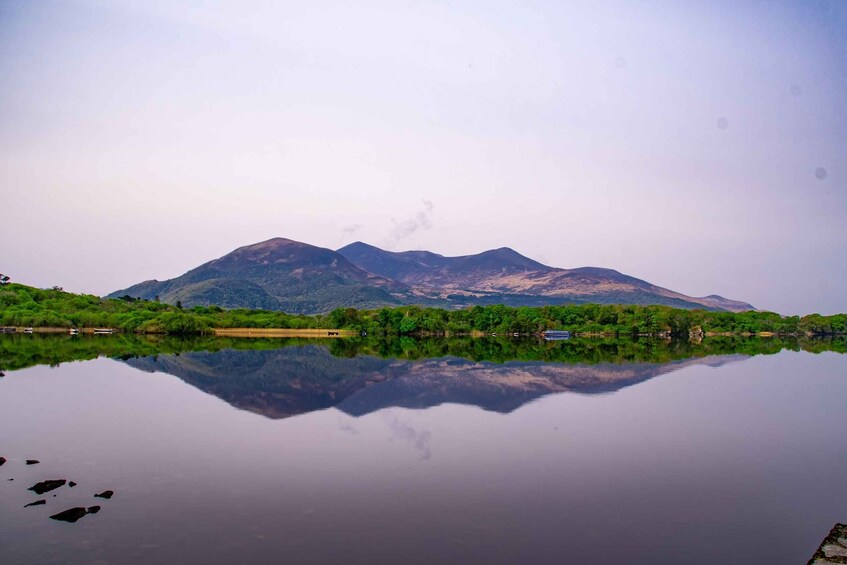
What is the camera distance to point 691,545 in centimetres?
1418

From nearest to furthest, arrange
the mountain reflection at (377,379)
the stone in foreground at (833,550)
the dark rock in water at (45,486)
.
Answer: the stone in foreground at (833,550), the dark rock in water at (45,486), the mountain reflection at (377,379)

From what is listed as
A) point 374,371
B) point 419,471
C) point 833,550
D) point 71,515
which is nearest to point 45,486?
point 71,515

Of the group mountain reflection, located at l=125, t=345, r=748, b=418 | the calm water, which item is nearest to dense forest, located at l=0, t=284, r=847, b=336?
mountain reflection, located at l=125, t=345, r=748, b=418

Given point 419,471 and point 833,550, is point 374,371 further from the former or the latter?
point 833,550

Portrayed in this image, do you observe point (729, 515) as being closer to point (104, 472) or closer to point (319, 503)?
point (319, 503)

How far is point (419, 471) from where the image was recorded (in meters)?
20.0

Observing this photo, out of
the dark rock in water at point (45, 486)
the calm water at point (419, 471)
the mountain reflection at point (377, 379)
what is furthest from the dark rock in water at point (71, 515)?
the mountain reflection at point (377, 379)

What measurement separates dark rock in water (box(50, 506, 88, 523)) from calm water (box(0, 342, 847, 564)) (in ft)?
0.88

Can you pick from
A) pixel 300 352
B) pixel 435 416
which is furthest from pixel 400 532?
pixel 300 352

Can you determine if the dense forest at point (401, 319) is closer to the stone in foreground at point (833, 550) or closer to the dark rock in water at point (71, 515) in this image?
the dark rock in water at point (71, 515)

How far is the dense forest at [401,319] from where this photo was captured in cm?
10681

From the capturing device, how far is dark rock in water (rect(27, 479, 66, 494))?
1678 cm

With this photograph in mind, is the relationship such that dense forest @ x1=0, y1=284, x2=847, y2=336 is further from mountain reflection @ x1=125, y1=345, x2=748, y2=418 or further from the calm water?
the calm water

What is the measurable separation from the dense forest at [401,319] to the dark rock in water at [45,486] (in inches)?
3649
